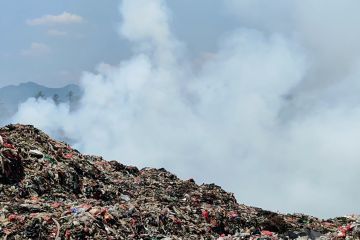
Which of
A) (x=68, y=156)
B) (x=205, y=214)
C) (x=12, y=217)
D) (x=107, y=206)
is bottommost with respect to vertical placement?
(x=12, y=217)

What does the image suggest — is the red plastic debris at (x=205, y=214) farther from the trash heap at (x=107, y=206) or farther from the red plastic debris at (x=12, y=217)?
the red plastic debris at (x=12, y=217)

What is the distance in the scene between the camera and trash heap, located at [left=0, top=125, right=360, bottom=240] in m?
14.2

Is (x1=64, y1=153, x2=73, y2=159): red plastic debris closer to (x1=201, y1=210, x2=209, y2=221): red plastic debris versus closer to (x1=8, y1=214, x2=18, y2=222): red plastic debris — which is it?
(x1=201, y1=210, x2=209, y2=221): red plastic debris

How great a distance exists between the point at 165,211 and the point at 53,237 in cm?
613

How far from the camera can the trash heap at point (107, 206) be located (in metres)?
14.2

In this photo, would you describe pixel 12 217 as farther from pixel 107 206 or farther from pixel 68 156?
pixel 68 156

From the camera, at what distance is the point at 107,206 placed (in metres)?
17.2

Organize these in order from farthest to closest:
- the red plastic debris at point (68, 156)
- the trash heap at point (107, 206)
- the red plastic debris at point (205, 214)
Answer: the red plastic debris at point (68, 156)
the red plastic debris at point (205, 214)
the trash heap at point (107, 206)

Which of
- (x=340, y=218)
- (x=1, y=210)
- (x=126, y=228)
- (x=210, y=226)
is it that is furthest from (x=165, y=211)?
(x=340, y=218)

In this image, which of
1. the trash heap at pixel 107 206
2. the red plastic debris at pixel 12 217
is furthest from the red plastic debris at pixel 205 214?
the red plastic debris at pixel 12 217

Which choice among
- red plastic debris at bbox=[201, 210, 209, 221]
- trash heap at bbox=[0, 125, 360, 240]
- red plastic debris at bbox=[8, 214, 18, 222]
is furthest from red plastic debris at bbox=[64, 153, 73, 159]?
red plastic debris at bbox=[8, 214, 18, 222]

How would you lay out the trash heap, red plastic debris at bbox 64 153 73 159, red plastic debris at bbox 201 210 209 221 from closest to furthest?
the trash heap → red plastic debris at bbox 201 210 209 221 → red plastic debris at bbox 64 153 73 159

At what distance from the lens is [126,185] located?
2453 cm

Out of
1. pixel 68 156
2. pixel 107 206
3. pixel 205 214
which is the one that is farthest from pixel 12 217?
pixel 68 156
